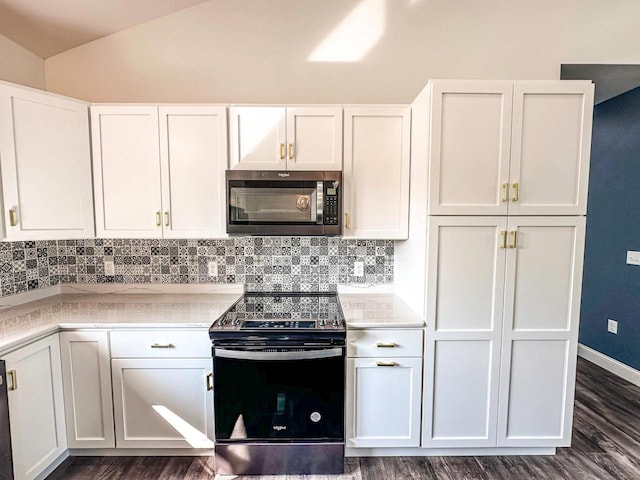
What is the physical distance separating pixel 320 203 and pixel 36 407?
1879mm

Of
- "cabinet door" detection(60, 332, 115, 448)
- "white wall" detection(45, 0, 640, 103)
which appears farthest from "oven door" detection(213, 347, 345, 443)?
"white wall" detection(45, 0, 640, 103)

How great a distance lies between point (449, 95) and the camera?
5.42ft

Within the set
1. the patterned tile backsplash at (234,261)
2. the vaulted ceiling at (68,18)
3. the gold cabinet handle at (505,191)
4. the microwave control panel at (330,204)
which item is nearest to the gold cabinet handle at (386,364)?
the patterned tile backsplash at (234,261)

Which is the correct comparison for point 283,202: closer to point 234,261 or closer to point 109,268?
point 234,261

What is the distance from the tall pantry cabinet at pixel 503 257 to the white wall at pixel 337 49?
70 cm

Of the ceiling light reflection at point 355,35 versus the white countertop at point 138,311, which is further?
the ceiling light reflection at point 355,35

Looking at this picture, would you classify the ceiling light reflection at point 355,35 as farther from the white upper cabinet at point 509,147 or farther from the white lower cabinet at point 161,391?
the white lower cabinet at point 161,391

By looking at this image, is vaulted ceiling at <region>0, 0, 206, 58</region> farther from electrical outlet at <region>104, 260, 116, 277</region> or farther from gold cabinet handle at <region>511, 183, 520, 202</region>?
gold cabinet handle at <region>511, 183, 520, 202</region>

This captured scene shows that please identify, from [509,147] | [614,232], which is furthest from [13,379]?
[614,232]

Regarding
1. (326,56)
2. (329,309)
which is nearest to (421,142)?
(326,56)

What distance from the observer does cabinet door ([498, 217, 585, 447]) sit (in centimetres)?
170

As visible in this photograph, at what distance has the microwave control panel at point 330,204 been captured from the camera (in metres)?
1.92

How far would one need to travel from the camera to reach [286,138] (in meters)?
1.97

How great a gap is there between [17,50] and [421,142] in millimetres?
2683
